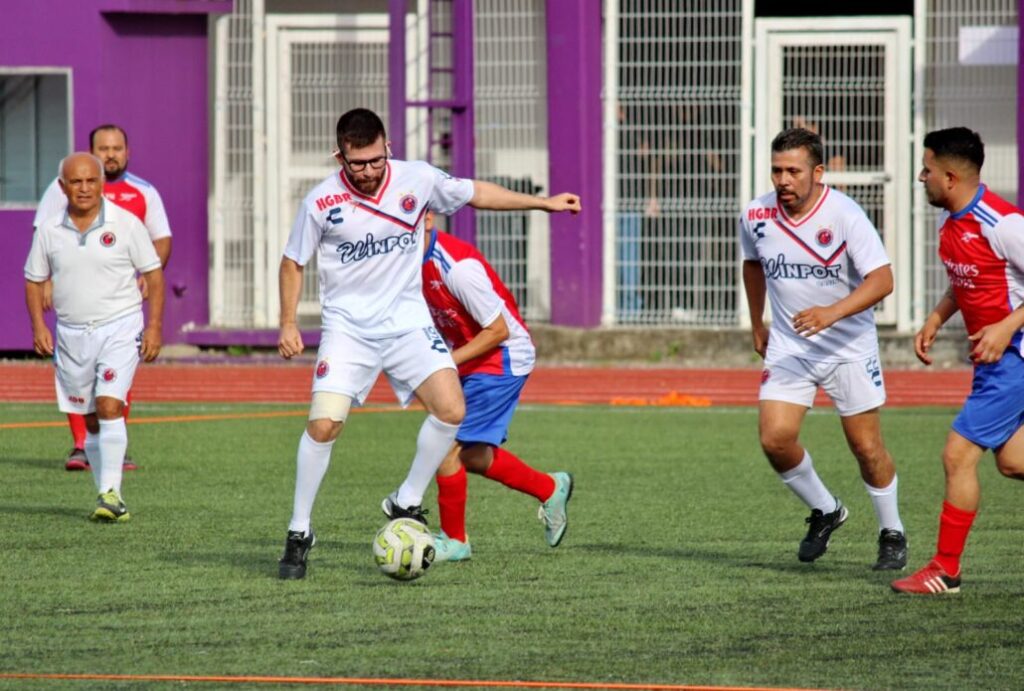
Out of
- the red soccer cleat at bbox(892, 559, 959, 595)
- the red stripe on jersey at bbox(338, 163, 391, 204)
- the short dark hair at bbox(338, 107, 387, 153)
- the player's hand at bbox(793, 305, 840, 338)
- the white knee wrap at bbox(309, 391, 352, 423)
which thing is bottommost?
the red soccer cleat at bbox(892, 559, 959, 595)

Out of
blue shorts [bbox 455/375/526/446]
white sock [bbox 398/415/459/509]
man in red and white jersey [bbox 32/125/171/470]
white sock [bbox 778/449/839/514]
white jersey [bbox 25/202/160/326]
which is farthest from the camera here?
man in red and white jersey [bbox 32/125/171/470]

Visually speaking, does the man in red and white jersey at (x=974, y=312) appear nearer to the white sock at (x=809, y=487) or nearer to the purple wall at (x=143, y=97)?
the white sock at (x=809, y=487)

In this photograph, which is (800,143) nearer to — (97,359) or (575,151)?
(97,359)

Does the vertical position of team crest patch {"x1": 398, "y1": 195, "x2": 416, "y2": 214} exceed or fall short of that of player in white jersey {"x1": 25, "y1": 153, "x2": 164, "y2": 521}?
it exceeds it

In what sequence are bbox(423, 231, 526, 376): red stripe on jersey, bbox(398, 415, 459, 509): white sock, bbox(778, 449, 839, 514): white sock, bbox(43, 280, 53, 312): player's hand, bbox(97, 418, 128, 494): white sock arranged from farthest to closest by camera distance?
bbox(43, 280, 53, 312): player's hand, bbox(97, 418, 128, 494): white sock, bbox(423, 231, 526, 376): red stripe on jersey, bbox(778, 449, 839, 514): white sock, bbox(398, 415, 459, 509): white sock

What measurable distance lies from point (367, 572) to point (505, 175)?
13037 millimetres

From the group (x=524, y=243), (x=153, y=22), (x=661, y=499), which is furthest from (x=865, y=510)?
(x=153, y=22)

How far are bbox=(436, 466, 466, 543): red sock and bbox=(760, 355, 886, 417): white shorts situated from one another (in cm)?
137

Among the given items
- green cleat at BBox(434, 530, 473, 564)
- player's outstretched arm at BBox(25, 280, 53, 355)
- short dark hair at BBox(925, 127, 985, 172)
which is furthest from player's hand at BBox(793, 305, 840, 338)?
player's outstretched arm at BBox(25, 280, 53, 355)

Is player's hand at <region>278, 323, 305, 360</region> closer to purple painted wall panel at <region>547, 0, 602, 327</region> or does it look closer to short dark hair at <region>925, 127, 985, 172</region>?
short dark hair at <region>925, 127, 985, 172</region>

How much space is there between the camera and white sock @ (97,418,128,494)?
9.98 meters

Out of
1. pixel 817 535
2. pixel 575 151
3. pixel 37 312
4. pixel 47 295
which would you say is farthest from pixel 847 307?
pixel 575 151

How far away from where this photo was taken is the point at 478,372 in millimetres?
8953

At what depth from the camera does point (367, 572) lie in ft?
27.3
